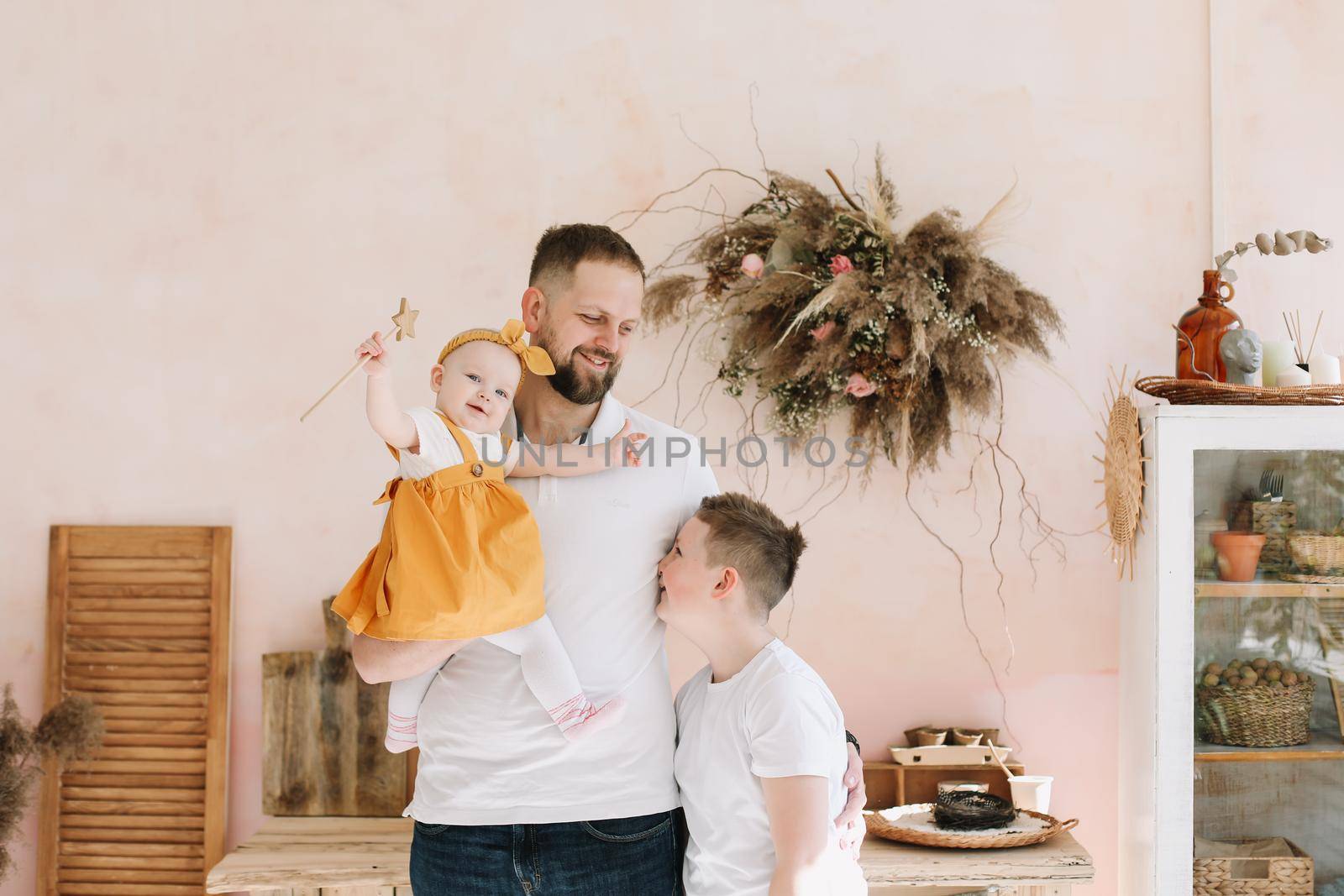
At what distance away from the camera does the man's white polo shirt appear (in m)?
1.63

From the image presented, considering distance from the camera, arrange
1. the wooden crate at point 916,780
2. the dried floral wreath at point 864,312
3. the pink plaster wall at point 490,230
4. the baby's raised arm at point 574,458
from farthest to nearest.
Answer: the pink plaster wall at point 490,230 < the wooden crate at point 916,780 < the dried floral wreath at point 864,312 < the baby's raised arm at point 574,458

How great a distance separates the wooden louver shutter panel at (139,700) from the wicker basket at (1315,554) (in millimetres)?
2491

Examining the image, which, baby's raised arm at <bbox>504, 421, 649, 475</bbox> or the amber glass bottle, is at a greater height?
the amber glass bottle

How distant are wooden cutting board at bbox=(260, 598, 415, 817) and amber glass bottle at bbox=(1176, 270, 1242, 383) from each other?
2.01 meters

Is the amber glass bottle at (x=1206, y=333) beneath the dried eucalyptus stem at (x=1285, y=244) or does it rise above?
beneath

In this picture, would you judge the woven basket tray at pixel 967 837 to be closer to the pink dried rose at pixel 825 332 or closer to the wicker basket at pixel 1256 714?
the wicker basket at pixel 1256 714

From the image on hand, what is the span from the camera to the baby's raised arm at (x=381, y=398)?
154 centimetres

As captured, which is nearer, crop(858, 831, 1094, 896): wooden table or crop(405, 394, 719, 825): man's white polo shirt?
crop(405, 394, 719, 825): man's white polo shirt

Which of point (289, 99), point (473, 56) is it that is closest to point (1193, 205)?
point (473, 56)

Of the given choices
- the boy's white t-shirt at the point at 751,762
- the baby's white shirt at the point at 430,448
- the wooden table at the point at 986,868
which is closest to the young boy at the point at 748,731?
the boy's white t-shirt at the point at 751,762

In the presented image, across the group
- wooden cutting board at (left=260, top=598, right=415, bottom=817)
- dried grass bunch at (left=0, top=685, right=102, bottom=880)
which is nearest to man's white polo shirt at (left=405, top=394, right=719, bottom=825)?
wooden cutting board at (left=260, top=598, right=415, bottom=817)

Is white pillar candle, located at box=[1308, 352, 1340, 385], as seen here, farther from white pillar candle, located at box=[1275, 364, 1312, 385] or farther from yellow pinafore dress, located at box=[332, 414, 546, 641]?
yellow pinafore dress, located at box=[332, 414, 546, 641]

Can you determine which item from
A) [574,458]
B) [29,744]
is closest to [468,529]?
[574,458]

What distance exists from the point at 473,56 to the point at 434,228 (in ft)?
1.50
